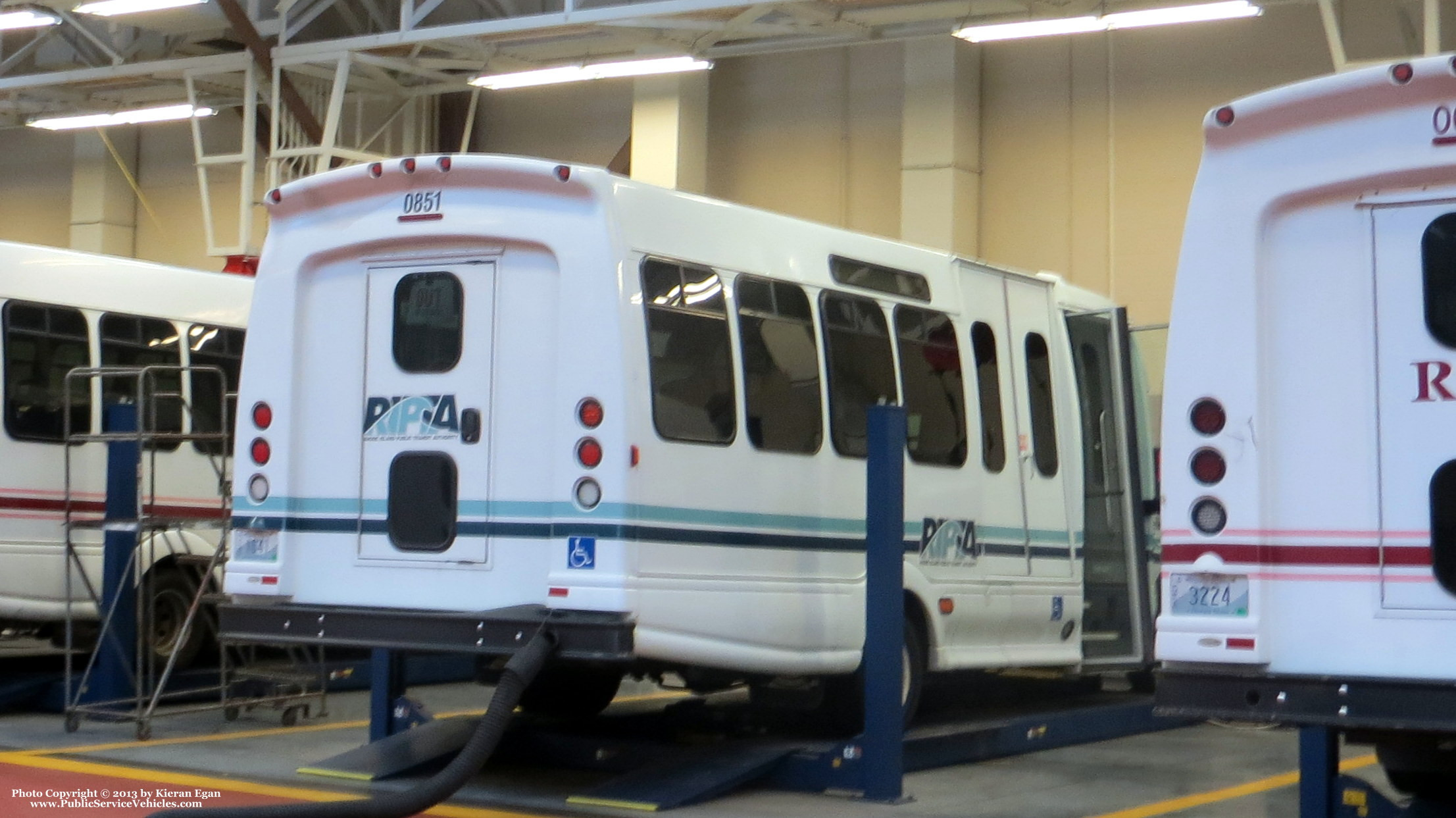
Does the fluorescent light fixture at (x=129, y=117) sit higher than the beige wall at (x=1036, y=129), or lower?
higher

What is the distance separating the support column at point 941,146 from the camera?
53.8 ft

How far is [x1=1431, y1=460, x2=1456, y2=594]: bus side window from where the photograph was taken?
5.72 meters

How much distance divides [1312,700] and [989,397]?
4.67 m

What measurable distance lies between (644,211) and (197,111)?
12463 mm

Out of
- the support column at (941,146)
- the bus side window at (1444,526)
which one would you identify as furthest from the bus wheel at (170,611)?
the bus side window at (1444,526)

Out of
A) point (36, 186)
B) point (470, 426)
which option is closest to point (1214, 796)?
point (470, 426)

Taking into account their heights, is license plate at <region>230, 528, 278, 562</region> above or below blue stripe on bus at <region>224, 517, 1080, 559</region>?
below

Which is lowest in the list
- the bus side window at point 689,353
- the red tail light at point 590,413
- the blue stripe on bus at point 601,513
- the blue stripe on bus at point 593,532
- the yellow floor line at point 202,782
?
the yellow floor line at point 202,782

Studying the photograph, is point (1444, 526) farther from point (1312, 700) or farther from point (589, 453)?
point (589, 453)

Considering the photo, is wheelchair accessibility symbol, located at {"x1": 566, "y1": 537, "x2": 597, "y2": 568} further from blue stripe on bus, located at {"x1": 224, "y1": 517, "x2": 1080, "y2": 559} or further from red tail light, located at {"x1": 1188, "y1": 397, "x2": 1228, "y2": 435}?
red tail light, located at {"x1": 1188, "y1": 397, "x2": 1228, "y2": 435}

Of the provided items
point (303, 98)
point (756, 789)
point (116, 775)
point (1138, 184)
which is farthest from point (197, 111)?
point (756, 789)

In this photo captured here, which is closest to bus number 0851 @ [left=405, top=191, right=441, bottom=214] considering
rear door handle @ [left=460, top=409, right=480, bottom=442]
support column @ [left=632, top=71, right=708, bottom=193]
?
rear door handle @ [left=460, top=409, right=480, bottom=442]

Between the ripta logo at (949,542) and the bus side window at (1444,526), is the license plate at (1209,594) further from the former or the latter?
the ripta logo at (949,542)

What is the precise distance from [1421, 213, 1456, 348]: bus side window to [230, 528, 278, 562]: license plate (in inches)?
213
